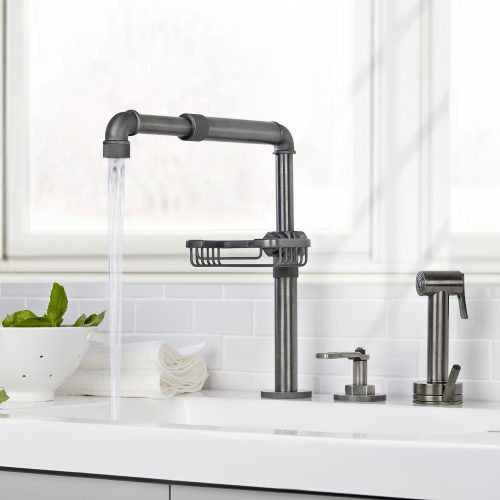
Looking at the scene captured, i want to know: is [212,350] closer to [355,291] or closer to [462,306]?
[355,291]

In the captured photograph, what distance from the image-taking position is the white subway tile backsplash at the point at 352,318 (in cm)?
207

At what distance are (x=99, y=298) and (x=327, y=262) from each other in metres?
0.51

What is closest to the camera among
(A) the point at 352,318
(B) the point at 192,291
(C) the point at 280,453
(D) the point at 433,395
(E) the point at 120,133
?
(C) the point at 280,453

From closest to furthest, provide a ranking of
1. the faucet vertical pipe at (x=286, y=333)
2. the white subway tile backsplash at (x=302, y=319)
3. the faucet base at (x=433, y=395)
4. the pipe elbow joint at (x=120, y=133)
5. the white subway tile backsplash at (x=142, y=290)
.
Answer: the pipe elbow joint at (x=120, y=133) < the faucet base at (x=433, y=395) < the faucet vertical pipe at (x=286, y=333) < the white subway tile backsplash at (x=302, y=319) < the white subway tile backsplash at (x=142, y=290)

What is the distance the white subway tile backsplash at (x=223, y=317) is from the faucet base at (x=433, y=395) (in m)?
0.41

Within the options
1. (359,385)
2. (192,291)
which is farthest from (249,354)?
(359,385)

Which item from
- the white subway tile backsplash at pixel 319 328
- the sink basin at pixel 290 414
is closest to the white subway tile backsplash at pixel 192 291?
the white subway tile backsplash at pixel 319 328

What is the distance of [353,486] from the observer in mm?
1422

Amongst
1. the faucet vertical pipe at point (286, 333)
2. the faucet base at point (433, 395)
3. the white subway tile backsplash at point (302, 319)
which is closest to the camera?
the faucet base at point (433, 395)

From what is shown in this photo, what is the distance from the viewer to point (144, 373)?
200 centimetres

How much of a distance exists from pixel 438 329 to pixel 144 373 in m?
0.55

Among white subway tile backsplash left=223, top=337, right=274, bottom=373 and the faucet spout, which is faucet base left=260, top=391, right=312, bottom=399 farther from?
the faucet spout

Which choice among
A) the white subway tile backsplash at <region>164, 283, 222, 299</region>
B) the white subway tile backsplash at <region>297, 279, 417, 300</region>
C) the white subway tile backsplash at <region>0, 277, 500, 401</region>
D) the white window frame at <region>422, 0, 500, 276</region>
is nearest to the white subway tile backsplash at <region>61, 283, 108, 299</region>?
the white subway tile backsplash at <region>0, 277, 500, 401</region>

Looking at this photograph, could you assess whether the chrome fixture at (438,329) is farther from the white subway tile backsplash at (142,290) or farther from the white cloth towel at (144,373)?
the white subway tile backsplash at (142,290)
